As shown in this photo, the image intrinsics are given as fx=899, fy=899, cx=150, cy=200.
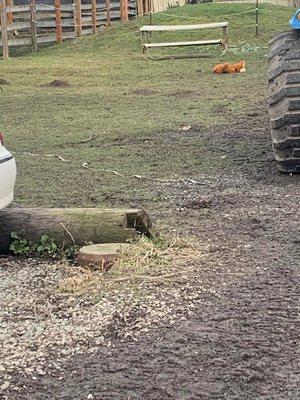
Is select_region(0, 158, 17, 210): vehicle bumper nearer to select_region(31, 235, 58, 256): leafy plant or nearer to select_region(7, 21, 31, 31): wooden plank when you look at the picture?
select_region(31, 235, 58, 256): leafy plant

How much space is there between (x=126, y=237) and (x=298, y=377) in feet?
6.73

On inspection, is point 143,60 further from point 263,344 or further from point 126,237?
point 263,344

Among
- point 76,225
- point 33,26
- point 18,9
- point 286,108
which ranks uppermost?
point 286,108

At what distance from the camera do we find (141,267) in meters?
5.03

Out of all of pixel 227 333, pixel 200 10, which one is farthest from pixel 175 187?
pixel 200 10

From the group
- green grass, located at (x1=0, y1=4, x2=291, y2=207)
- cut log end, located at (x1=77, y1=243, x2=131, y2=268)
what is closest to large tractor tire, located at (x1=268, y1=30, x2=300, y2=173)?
green grass, located at (x1=0, y1=4, x2=291, y2=207)

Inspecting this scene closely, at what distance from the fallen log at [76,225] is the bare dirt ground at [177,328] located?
21cm

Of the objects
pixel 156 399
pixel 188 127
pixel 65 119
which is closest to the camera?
pixel 156 399

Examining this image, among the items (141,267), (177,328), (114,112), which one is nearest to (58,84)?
(114,112)

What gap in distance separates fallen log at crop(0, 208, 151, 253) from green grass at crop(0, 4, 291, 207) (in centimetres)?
136

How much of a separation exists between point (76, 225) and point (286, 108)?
8.90 feet

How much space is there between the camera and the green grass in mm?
8070

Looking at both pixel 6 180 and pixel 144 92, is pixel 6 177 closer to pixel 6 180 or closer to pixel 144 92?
pixel 6 180

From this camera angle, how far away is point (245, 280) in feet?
15.8
